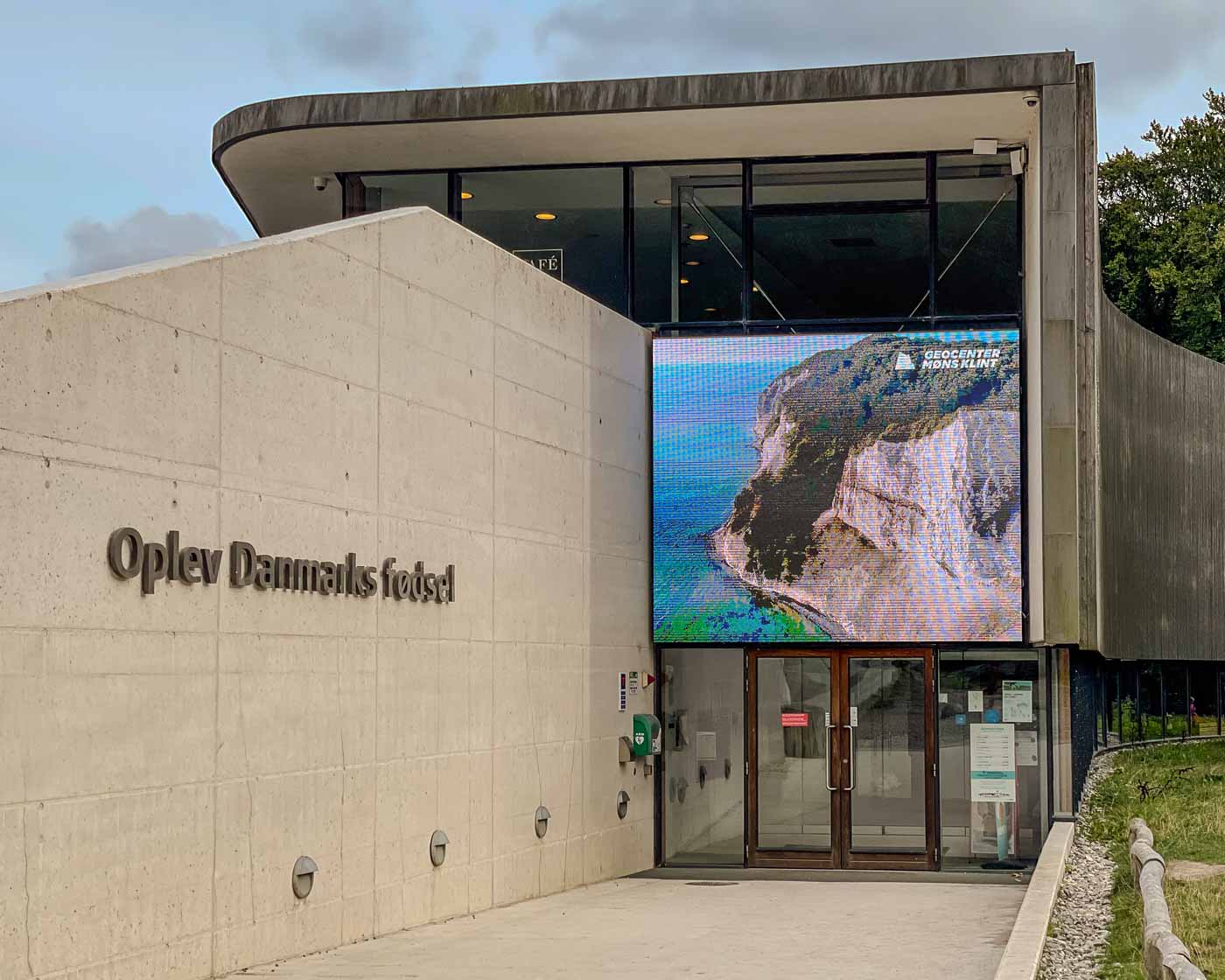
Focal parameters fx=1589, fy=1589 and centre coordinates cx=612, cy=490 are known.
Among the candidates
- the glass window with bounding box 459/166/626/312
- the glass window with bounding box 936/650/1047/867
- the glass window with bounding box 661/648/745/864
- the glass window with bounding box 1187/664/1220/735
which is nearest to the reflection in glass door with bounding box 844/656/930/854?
the glass window with bounding box 936/650/1047/867

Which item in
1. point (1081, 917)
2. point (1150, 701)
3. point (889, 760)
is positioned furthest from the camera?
point (1150, 701)

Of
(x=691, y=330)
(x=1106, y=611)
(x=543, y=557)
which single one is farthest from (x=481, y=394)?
(x=1106, y=611)

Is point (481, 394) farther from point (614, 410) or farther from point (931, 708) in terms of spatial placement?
point (931, 708)

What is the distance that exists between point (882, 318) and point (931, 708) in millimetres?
4305

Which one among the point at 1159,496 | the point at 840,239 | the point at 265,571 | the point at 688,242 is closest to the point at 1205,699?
the point at 1159,496

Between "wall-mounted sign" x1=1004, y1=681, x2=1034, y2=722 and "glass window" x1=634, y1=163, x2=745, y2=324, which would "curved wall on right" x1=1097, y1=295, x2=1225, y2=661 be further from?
"glass window" x1=634, y1=163, x2=745, y2=324

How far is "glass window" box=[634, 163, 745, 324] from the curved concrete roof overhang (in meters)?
0.29

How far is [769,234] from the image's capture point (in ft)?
58.2

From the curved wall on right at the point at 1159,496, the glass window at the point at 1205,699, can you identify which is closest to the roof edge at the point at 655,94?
the curved wall on right at the point at 1159,496

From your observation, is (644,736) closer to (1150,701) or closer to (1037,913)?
(1037,913)

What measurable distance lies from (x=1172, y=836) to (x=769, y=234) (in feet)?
25.3

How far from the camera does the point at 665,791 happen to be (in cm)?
1762

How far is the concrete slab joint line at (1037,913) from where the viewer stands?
28.9 ft

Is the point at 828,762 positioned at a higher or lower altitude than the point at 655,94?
lower
